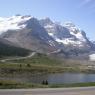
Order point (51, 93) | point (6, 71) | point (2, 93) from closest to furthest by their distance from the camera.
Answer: point (2, 93) < point (51, 93) < point (6, 71)

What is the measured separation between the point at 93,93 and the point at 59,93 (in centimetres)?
604

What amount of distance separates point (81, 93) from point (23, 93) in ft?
32.1

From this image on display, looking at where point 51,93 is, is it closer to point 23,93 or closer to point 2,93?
point 23,93

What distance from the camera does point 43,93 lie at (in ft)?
140

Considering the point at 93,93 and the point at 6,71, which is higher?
the point at 6,71

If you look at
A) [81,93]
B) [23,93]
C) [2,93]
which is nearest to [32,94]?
[23,93]

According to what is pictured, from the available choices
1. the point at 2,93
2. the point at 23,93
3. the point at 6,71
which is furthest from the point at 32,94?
the point at 6,71

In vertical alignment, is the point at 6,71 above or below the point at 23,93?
above

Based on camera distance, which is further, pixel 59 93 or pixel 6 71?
pixel 6 71

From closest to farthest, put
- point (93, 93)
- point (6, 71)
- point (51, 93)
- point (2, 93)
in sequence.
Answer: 1. point (2, 93)
2. point (51, 93)
3. point (93, 93)
4. point (6, 71)

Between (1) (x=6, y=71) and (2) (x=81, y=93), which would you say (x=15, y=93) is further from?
(1) (x=6, y=71)

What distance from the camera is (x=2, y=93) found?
4044 cm

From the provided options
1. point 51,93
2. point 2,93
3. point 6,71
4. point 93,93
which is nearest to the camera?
point 2,93

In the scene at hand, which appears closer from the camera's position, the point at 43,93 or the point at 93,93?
the point at 43,93
